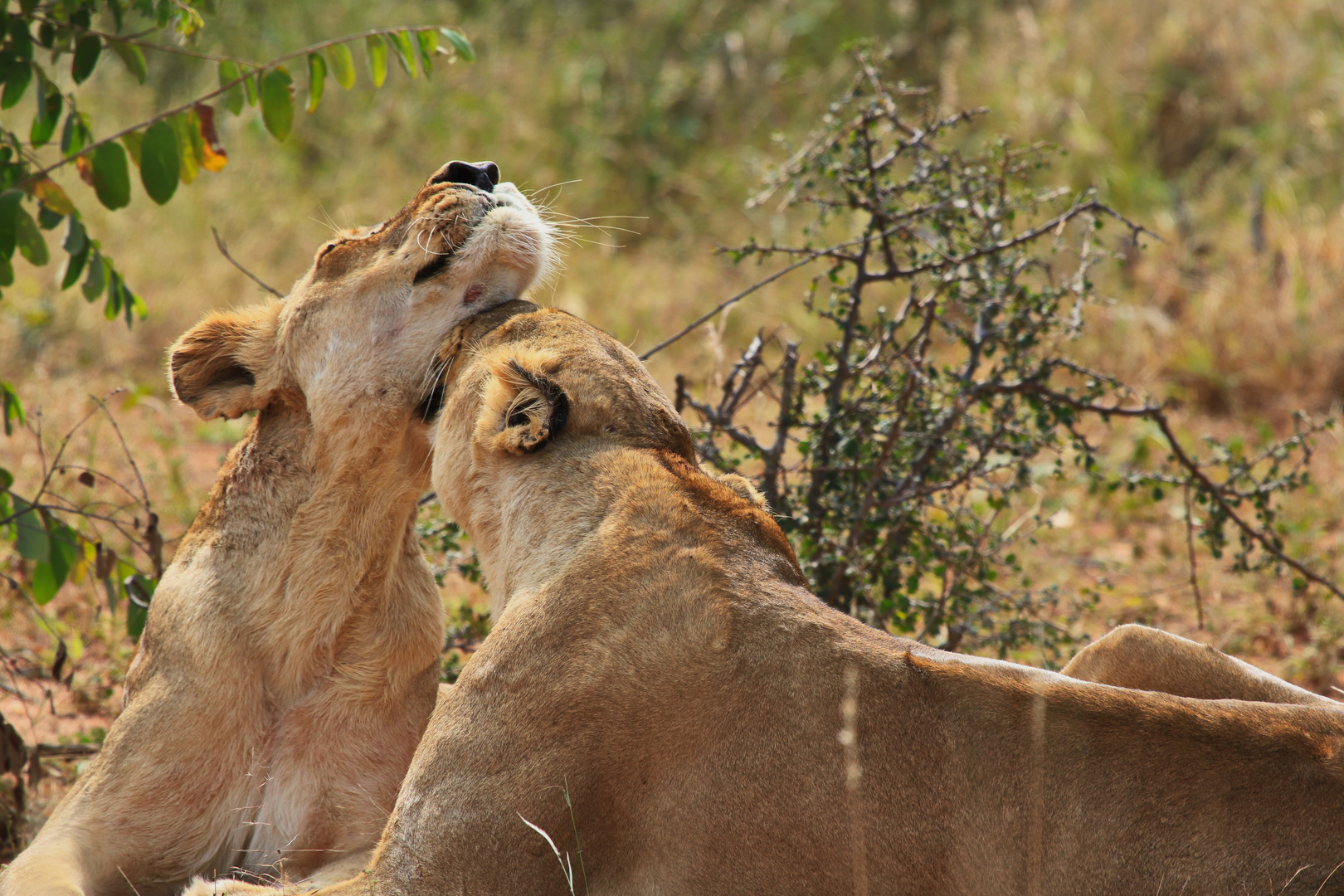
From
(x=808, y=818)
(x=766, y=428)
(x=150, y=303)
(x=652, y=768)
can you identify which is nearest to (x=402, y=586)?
(x=652, y=768)

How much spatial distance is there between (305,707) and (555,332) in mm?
1048

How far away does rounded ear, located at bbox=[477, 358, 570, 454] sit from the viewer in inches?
103

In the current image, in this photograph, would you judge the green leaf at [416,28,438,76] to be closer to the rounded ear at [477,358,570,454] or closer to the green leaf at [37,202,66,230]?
the green leaf at [37,202,66,230]

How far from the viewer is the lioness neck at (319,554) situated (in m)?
2.97

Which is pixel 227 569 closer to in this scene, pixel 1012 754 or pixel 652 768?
pixel 652 768

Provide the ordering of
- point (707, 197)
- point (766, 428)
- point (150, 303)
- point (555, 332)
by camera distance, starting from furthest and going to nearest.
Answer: point (707, 197) → point (150, 303) → point (766, 428) → point (555, 332)

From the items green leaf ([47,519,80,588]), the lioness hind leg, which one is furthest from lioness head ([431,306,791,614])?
green leaf ([47,519,80,588])

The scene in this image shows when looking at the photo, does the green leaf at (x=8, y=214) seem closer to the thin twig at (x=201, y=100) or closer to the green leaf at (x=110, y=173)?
the thin twig at (x=201, y=100)

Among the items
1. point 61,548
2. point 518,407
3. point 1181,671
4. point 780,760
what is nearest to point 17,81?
point 61,548

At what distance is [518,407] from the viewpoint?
8.66 feet

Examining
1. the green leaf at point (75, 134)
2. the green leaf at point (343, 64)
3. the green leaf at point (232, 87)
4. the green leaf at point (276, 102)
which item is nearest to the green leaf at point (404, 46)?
the green leaf at point (343, 64)

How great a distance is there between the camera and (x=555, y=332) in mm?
2787

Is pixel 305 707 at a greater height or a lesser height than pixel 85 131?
lesser

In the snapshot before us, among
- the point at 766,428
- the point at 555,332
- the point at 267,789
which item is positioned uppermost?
the point at 766,428
